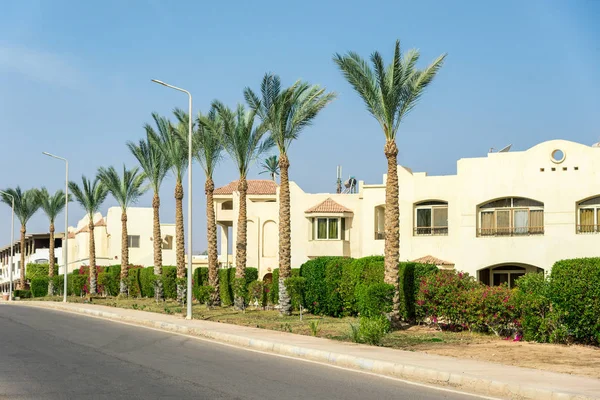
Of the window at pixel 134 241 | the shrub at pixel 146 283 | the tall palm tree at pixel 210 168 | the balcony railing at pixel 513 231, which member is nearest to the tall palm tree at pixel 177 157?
the tall palm tree at pixel 210 168

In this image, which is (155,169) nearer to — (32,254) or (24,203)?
(24,203)

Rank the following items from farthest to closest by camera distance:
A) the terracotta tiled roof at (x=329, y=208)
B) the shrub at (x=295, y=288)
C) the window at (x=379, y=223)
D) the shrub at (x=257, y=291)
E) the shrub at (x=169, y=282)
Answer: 1. the terracotta tiled roof at (x=329, y=208)
2. the window at (x=379, y=223)
3. the shrub at (x=169, y=282)
4. the shrub at (x=257, y=291)
5. the shrub at (x=295, y=288)

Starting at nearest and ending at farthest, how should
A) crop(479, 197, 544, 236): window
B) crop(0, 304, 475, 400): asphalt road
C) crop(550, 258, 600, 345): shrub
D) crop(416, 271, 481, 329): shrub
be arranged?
crop(0, 304, 475, 400): asphalt road → crop(550, 258, 600, 345): shrub → crop(416, 271, 481, 329): shrub → crop(479, 197, 544, 236): window

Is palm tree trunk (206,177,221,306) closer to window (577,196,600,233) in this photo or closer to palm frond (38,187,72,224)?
window (577,196,600,233)

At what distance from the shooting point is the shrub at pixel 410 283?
27688 mm

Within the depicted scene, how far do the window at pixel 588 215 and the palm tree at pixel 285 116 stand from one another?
696 inches

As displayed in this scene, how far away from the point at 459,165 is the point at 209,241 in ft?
50.5

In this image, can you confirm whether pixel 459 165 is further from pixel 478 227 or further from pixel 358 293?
pixel 358 293

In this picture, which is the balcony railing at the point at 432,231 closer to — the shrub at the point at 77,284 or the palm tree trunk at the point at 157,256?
the palm tree trunk at the point at 157,256

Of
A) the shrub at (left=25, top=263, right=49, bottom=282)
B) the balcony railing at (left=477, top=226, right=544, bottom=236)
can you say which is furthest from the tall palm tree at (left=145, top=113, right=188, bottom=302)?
the shrub at (left=25, top=263, right=49, bottom=282)

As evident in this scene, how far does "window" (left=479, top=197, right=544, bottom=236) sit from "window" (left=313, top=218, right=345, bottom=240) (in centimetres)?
1286

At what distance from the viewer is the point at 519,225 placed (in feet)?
154

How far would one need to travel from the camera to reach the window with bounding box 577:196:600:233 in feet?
147

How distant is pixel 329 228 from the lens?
5866 cm
